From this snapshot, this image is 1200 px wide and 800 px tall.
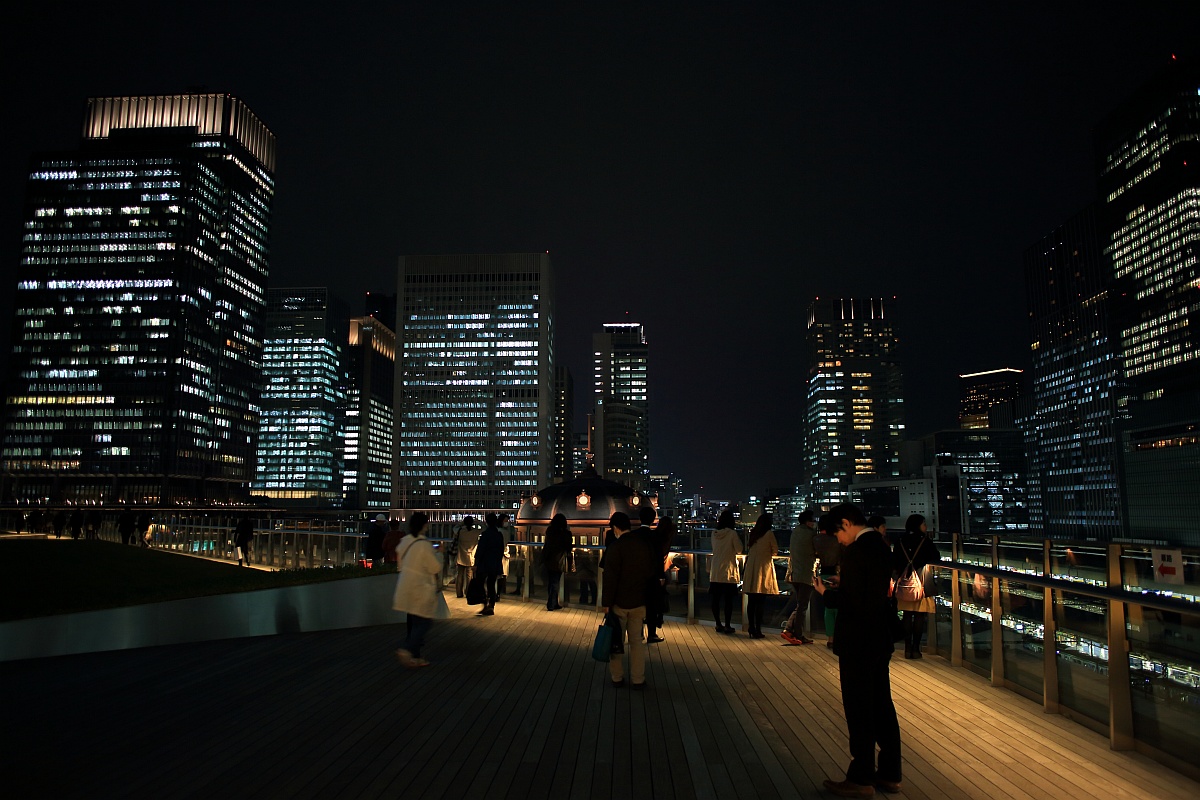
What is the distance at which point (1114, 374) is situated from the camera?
13762 centimetres

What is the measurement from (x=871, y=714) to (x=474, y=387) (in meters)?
163

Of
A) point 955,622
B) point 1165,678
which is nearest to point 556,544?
point 955,622

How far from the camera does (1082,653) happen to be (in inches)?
255

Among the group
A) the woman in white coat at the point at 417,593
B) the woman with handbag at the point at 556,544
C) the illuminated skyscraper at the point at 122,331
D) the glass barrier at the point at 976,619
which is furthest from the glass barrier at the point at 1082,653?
the illuminated skyscraper at the point at 122,331

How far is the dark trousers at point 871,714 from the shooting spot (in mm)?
4938

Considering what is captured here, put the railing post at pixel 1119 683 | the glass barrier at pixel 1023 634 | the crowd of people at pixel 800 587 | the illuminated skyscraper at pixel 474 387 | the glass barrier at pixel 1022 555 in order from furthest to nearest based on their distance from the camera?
the illuminated skyscraper at pixel 474 387 < the glass barrier at pixel 1022 555 < the glass barrier at pixel 1023 634 < the railing post at pixel 1119 683 < the crowd of people at pixel 800 587

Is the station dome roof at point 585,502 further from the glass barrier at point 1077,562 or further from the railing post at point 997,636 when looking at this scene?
the railing post at point 997,636

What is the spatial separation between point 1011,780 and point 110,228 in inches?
6166

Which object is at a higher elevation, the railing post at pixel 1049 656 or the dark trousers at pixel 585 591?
the railing post at pixel 1049 656

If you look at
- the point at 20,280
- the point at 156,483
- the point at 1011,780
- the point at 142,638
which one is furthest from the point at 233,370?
the point at 1011,780

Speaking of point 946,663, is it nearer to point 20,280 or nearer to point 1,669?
point 1,669

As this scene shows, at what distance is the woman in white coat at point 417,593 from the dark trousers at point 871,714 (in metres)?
5.39

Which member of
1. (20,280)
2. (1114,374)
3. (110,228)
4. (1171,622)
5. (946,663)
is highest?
(110,228)

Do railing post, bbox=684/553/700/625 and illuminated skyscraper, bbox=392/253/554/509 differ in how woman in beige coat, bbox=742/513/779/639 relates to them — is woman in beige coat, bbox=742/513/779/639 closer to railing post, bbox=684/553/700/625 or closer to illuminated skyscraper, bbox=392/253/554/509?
railing post, bbox=684/553/700/625
